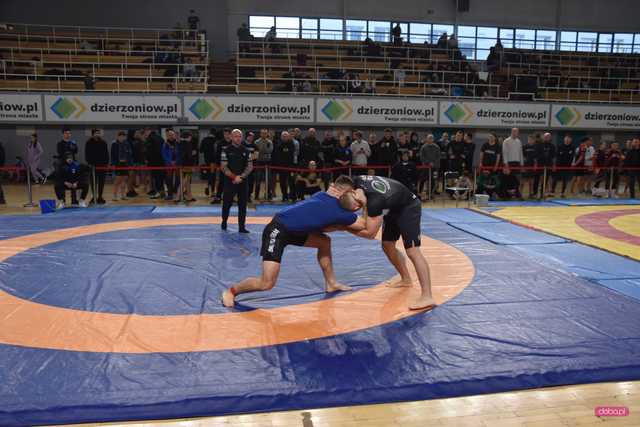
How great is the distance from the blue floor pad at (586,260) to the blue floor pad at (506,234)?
30 centimetres

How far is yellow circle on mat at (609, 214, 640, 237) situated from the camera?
9.34 metres

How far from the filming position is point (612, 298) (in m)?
5.65

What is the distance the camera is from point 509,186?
554 inches

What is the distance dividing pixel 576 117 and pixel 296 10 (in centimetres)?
1256

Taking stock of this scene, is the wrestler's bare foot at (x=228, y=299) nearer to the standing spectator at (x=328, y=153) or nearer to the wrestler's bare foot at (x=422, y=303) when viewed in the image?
the wrestler's bare foot at (x=422, y=303)

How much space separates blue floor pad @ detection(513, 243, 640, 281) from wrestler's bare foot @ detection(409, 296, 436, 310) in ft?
7.55

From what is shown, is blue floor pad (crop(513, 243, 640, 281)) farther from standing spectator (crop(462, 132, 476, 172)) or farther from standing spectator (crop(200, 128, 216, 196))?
standing spectator (crop(200, 128, 216, 196))

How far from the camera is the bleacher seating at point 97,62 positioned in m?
17.1

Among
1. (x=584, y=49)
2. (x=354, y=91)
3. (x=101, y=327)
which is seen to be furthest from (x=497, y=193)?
(x=584, y=49)

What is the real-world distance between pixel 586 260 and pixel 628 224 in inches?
138

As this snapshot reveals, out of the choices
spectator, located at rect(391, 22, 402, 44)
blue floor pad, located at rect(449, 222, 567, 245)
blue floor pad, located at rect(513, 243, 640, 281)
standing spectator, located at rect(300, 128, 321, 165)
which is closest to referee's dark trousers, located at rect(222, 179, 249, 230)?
blue floor pad, located at rect(449, 222, 567, 245)

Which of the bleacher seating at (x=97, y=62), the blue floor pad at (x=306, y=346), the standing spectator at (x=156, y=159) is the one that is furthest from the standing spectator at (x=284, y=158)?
the blue floor pad at (x=306, y=346)

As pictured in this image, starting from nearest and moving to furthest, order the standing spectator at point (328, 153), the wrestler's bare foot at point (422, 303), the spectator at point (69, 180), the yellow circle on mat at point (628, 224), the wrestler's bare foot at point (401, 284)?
the wrestler's bare foot at point (422, 303) < the wrestler's bare foot at point (401, 284) < the yellow circle on mat at point (628, 224) < the spectator at point (69, 180) < the standing spectator at point (328, 153)

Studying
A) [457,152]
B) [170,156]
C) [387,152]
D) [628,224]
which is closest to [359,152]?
[387,152]
